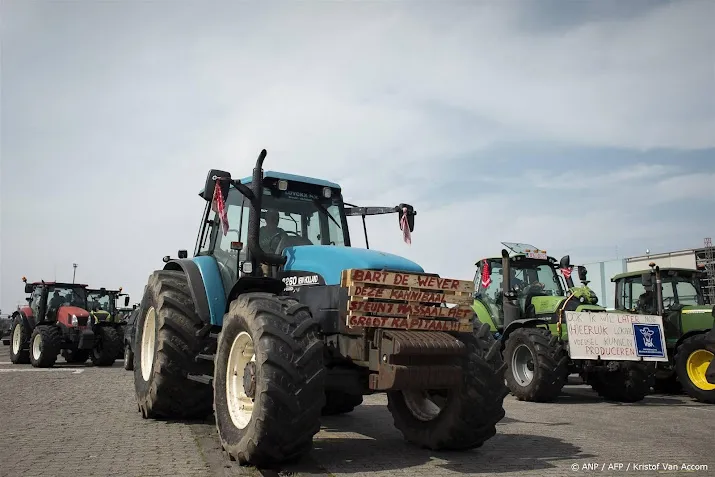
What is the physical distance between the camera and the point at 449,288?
5.63m

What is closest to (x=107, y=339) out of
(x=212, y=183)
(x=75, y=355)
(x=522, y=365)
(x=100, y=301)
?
(x=75, y=355)

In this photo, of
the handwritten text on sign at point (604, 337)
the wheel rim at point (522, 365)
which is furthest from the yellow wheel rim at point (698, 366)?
the wheel rim at point (522, 365)

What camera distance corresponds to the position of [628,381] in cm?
1029

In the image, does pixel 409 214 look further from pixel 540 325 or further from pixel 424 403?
pixel 540 325

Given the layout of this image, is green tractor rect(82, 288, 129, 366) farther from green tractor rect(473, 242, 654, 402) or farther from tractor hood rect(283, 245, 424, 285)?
tractor hood rect(283, 245, 424, 285)

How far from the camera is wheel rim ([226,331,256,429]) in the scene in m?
5.40

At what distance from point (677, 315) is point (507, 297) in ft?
10.2

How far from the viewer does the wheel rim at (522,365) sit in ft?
35.1

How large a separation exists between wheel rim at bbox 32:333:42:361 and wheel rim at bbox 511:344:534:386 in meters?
12.3

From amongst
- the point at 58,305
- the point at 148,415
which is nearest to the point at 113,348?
the point at 58,305

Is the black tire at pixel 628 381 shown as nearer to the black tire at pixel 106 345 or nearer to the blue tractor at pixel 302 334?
the blue tractor at pixel 302 334

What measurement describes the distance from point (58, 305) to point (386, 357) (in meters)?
15.8

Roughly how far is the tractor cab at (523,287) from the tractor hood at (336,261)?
6013 mm

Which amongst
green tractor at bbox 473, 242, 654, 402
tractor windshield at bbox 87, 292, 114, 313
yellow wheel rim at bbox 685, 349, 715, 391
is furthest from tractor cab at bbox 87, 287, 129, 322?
yellow wheel rim at bbox 685, 349, 715, 391
